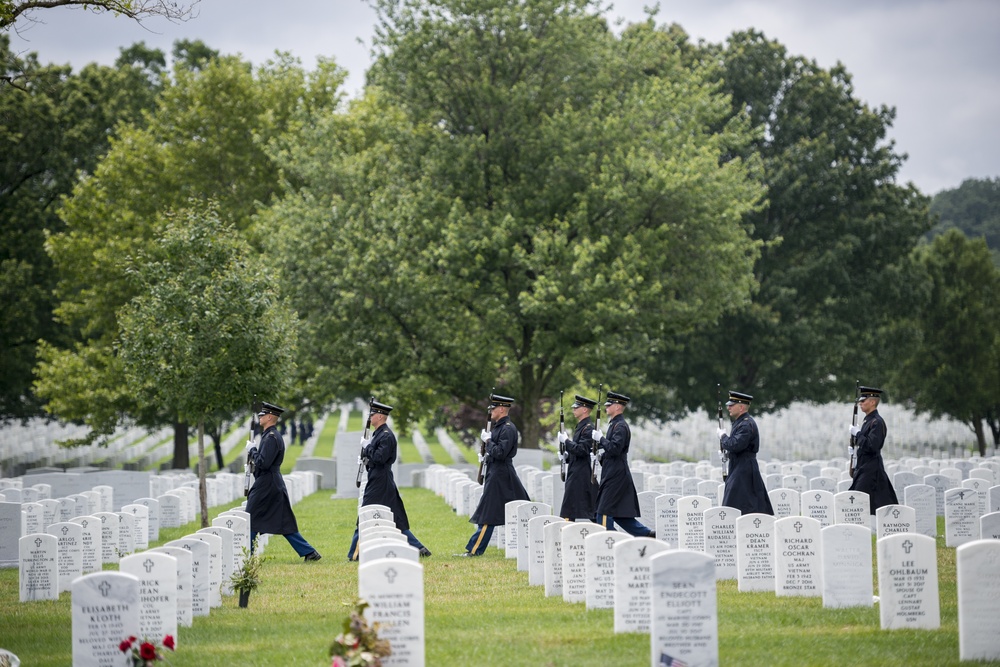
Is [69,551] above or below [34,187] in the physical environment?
below

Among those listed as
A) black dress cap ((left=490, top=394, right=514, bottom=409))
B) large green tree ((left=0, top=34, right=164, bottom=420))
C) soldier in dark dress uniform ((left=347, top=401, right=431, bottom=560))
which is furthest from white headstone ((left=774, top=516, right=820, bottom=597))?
large green tree ((left=0, top=34, right=164, bottom=420))

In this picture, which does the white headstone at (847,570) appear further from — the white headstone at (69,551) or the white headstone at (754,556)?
the white headstone at (69,551)

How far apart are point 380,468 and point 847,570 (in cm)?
708

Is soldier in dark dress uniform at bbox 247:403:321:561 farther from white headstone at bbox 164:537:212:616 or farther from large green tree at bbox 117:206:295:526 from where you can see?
large green tree at bbox 117:206:295:526

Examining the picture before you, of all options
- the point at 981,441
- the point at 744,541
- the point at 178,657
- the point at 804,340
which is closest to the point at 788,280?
the point at 804,340

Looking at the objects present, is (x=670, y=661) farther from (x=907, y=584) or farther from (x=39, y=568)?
(x=39, y=568)

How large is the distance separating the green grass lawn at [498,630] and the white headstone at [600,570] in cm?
15

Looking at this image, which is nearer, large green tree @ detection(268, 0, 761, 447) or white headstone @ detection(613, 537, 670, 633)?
white headstone @ detection(613, 537, 670, 633)

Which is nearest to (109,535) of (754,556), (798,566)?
(754,556)

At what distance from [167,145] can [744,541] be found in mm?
29202

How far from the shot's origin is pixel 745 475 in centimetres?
1513

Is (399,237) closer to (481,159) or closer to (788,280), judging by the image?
(481,159)

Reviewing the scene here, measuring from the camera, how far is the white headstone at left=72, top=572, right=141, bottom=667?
8.73 meters

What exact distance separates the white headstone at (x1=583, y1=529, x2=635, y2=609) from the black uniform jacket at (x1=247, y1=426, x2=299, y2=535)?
558cm
